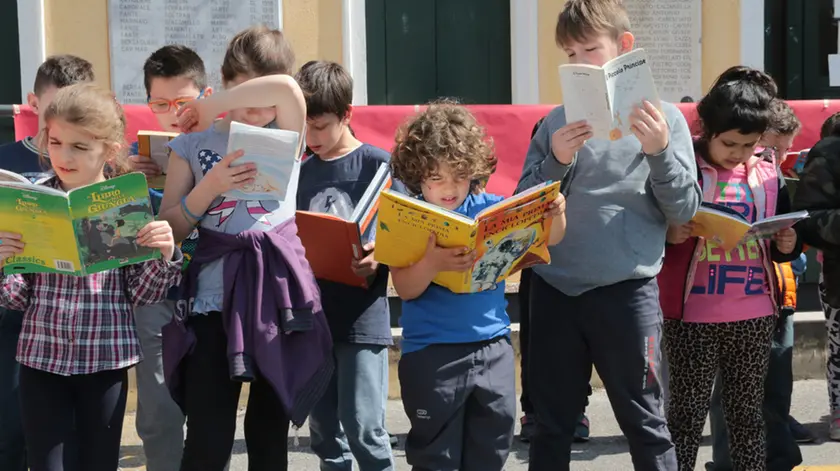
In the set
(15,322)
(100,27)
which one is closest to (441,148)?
(15,322)

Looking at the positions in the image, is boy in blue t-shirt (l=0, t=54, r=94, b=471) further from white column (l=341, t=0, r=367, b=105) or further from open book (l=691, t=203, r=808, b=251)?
white column (l=341, t=0, r=367, b=105)

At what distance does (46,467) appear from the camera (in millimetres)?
3250

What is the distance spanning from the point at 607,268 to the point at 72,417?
1.80m

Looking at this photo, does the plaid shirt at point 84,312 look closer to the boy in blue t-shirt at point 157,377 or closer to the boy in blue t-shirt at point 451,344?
the boy in blue t-shirt at point 157,377

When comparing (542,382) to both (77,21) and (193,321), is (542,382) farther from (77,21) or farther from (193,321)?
(77,21)

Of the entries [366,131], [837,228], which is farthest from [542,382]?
[366,131]

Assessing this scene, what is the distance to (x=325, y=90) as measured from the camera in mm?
3939

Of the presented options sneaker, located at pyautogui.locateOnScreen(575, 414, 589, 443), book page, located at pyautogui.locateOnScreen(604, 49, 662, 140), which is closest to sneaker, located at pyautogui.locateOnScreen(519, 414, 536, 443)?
sneaker, located at pyautogui.locateOnScreen(575, 414, 589, 443)

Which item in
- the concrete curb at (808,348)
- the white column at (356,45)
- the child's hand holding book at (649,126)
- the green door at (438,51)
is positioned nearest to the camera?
the child's hand holding book at (649,126)

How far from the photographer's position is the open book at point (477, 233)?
126 inches

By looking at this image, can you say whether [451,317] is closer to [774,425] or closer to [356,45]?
[774,425]

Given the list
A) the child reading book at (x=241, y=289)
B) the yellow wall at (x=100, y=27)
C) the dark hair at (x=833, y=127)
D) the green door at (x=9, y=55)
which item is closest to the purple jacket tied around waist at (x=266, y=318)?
the child reading book at (x=241, y=289)

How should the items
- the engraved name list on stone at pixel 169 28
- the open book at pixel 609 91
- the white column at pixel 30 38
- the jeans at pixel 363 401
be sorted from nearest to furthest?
the open book at pixel 609 91, the jeans at pixel 363 401, the white column at pixel 30 38, the engraved name list on stone at pixel 169 28

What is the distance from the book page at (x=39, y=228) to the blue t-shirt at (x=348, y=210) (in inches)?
41.1
